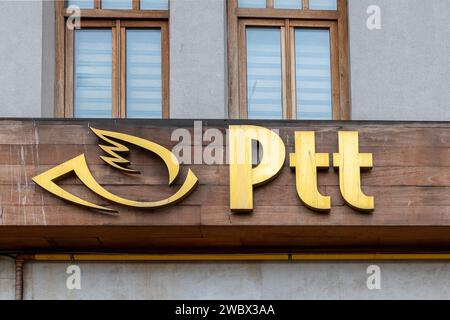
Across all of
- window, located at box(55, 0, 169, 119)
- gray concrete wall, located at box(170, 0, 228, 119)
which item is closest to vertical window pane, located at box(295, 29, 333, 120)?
gray concrete wall, located at box(170, 0, 228, 119)

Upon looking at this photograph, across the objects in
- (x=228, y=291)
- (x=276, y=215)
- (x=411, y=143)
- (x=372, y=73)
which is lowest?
(x=228, y=291)

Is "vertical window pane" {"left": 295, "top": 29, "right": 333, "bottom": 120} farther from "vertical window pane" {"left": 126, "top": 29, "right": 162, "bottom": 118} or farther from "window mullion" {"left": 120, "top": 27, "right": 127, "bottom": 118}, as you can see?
"window mullion" {"left": 120, "top": 27, "right": 127, "bottom": 118}

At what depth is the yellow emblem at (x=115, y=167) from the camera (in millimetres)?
10195

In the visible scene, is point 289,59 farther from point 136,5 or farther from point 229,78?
point 136,5

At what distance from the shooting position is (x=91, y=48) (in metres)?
11.8

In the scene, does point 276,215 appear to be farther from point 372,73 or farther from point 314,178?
point 372,73

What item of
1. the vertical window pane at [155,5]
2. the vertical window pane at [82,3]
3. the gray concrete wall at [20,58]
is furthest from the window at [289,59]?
the gray concrete wall at [20,58]

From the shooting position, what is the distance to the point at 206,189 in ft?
33.8

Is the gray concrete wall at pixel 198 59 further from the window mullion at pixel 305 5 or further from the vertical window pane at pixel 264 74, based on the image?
the window mullion at pixel 305 5

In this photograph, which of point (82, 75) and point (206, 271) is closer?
point (206, 271)

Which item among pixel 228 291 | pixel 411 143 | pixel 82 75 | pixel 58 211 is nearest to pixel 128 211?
pixel 58 211

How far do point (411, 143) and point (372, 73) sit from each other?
3.86 feet

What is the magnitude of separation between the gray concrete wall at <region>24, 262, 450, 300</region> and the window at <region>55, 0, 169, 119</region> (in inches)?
74.2

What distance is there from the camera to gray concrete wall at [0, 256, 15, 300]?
1070 cm
